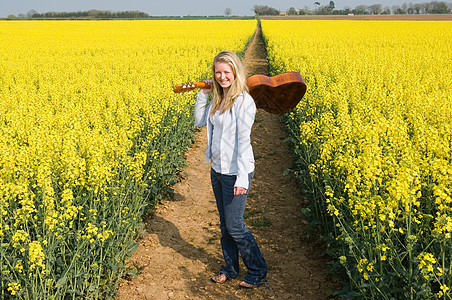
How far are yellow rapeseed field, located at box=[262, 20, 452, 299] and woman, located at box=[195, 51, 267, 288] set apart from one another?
0.83 meters

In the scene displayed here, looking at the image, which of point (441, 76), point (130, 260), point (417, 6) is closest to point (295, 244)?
point (130, 260)

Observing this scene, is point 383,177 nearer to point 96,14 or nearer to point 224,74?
point 224,74

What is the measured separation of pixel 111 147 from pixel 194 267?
1.76 meters

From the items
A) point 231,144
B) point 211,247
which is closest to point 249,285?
point 211,247

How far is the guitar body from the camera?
14.0ft

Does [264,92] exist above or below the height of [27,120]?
above

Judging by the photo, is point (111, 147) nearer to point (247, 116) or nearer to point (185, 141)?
point (247, 116)

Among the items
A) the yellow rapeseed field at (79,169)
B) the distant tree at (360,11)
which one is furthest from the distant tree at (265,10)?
the yellow rapeseed field at (79,169)

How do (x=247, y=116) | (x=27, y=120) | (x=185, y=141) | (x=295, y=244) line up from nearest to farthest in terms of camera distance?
(x=247, y=116), (x=295, y=244), (x=27, y=120), (x=185, y=141)

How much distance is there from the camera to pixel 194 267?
5082mm

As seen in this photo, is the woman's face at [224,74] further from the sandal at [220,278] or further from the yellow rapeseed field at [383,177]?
the sandal at [220,278]

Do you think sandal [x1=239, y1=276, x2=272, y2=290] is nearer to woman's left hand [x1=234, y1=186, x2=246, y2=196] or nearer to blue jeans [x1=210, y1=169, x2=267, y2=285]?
blue jeans [x1=210, y1=169, x2=267, y2=285]

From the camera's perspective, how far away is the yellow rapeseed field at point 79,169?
11.6 ft

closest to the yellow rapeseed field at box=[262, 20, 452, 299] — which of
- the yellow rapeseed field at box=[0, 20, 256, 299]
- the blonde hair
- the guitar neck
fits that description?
the blonde hair
